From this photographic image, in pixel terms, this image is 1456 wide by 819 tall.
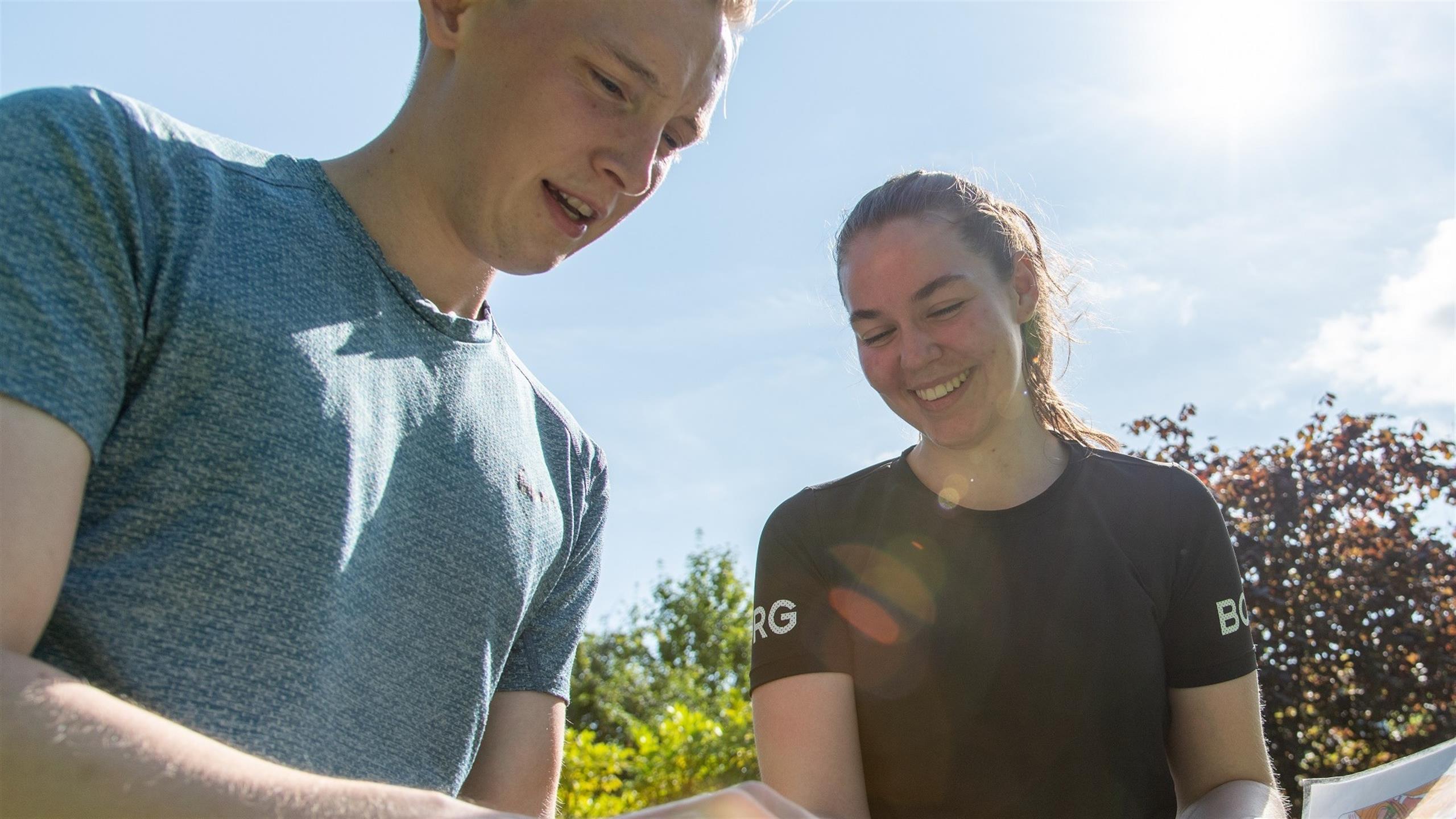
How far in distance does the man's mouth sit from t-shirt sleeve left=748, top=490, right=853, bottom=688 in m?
1.24

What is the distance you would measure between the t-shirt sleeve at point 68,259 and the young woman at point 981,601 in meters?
1.83

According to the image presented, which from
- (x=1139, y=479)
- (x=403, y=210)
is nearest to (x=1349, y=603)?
(x=1139, y=479)

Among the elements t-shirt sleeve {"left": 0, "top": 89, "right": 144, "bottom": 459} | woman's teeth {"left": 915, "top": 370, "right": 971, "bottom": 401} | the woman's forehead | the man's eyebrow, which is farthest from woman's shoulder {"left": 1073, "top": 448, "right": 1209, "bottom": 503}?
t-shirt sleeve {"left": 0, "top": 89, "right": 144, "bottom": 459}

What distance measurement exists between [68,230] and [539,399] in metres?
1.02

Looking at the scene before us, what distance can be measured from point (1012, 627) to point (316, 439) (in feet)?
6.12

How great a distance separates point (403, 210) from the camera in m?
1.78

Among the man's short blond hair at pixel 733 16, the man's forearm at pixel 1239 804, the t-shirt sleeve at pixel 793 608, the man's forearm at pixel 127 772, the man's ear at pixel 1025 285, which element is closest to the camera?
the man's forearm at pixel 127 772

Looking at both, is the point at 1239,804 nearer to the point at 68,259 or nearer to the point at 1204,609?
Result: the point at 1204,609

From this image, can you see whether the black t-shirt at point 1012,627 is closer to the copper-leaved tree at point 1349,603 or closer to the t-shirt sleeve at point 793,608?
the t-shirt sleeve at point 793,608

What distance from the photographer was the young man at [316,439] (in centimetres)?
104

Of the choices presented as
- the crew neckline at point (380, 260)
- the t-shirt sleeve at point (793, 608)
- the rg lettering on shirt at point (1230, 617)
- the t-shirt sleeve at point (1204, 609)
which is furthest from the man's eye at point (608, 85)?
the rg lettering on shirt at point (1230, 617)

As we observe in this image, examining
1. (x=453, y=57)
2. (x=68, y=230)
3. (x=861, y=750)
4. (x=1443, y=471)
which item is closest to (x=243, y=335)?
(x=68, y=230)

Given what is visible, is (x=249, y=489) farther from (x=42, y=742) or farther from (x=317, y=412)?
(x=42, y=742)

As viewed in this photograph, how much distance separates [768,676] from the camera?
8.60ft
